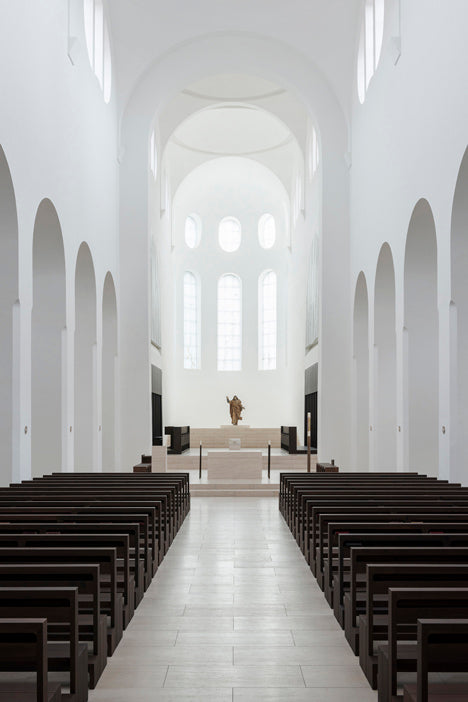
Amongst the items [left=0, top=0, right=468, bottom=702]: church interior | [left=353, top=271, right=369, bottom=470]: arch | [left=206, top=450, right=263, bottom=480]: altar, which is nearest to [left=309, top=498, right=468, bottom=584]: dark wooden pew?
[left=0, top=0, right=468, bottom=702]: church interior

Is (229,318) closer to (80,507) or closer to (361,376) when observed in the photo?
(361,376)

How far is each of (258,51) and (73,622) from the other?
54.6 ft

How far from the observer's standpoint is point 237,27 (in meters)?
17.1

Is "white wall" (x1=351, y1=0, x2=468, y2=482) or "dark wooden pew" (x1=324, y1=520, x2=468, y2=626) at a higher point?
"white wall" (x1=351, y1=0, x2=468, y2=482)

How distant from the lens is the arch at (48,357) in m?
12.3

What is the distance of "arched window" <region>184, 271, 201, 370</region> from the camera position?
29.5 metres

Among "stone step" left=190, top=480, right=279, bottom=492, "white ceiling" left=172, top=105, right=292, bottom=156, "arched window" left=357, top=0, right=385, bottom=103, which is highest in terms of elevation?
"white ceiling" left=172, top=105, right=292, bottom=156

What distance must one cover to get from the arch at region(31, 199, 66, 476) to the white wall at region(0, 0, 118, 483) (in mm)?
123

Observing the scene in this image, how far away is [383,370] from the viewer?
1480 cm

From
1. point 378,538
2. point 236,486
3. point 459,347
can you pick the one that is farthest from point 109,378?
point 378,538

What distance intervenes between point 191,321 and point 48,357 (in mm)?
17352

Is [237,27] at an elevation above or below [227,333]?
above

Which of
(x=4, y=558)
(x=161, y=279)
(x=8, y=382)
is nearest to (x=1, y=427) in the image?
(x=8, y=382)

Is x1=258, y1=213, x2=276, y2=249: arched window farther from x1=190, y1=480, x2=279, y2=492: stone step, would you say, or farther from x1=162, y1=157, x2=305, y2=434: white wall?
x1=190, y1=480, x2=279, y2=492: stone step
